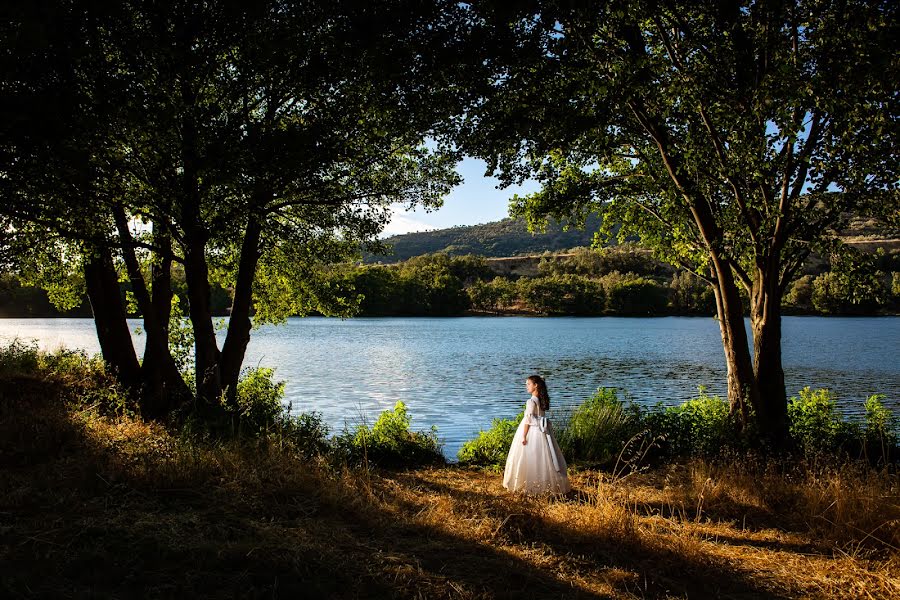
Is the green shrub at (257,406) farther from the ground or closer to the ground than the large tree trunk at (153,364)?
closer to the ground

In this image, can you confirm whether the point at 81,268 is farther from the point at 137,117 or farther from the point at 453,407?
the point at 453,407

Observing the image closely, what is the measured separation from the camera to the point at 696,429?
11508 millimetres

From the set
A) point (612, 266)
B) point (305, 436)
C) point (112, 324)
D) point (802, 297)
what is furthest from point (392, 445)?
point (612, 266)

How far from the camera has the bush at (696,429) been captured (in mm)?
10742

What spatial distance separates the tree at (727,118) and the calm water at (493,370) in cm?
777

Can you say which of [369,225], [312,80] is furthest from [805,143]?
[369,225]

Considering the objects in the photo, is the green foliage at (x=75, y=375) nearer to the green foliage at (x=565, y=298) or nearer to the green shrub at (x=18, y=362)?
the green shrub at (x=18, y=362)

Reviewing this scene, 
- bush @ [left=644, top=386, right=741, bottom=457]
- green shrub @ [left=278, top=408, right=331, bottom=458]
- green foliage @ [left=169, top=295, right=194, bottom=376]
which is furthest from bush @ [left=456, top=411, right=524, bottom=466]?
green foliage @ [left=169, top=295, right=194, bottom=376]

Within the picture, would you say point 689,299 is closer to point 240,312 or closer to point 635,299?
point 635,299

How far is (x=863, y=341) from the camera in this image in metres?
59.5

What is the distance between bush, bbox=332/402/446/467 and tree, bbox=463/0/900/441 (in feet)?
17.0

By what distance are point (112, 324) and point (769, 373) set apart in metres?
12.3

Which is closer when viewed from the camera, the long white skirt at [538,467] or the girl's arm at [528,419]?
the long white skirt at [538,467]

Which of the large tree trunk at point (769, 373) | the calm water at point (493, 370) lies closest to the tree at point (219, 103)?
the large tree trunk at point (769, 373)
